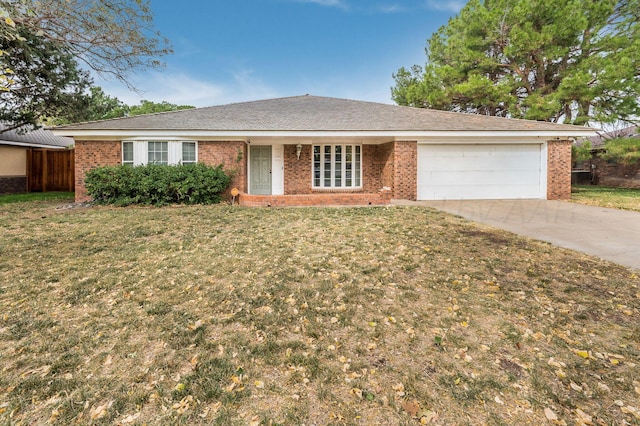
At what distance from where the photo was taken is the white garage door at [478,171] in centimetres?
1233

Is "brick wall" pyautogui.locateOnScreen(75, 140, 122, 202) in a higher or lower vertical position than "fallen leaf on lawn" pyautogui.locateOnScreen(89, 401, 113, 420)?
higher

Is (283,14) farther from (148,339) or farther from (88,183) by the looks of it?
(148,339)

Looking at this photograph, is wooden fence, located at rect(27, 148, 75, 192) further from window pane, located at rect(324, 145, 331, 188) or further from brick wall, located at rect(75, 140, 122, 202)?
window pane, located at rect(324, 145, 331, 188)

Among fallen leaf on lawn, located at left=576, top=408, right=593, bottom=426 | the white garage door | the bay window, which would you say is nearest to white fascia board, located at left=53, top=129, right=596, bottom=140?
the bay window

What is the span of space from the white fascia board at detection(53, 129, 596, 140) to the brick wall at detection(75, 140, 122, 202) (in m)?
0.25

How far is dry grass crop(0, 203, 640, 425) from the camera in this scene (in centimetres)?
223

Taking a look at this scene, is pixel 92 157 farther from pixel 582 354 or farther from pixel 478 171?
pixel 478 171

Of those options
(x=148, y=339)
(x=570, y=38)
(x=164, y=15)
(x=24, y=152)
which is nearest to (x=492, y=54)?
(x=570, y=38)

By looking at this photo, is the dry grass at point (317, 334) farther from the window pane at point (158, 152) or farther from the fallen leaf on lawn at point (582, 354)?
the window pane at point (158, 152)

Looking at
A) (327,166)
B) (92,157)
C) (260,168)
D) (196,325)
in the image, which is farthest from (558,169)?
(92,157)

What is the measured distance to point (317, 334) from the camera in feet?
10.1

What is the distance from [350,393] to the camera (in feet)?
7.68

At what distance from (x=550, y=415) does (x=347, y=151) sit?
471 inches

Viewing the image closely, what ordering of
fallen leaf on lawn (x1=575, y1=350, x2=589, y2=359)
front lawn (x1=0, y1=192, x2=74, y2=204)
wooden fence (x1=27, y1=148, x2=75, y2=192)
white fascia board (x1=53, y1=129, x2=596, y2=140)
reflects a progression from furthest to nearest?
1. wooden fence (x1=27, y1=148, x2=75, y2=192)
2. front lawn (x1=0, y1=192, x2=74, y2=204)
3. white fascia board (x1=53, y1=129, x2=596, y2=140)
4. fallen leaf on lawn (x1=575, y1=350, x2=589, y2=359)
